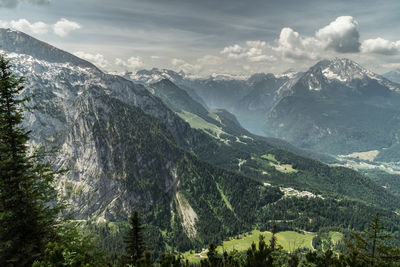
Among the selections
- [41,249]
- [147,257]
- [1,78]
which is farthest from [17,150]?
[147,257]

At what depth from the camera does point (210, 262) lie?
30094mm

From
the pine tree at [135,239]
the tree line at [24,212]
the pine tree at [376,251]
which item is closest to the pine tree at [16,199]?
the tree line at [24,212]

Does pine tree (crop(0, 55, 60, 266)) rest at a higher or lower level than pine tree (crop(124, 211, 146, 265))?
higher

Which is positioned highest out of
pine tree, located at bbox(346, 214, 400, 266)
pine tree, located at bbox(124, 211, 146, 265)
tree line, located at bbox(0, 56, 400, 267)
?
tree line, located at bbox(0, 56, 400, 267)

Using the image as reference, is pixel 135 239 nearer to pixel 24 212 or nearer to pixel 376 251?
pixel 24 212

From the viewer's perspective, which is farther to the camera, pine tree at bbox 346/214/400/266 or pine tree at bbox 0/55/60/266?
pine tree at bbox 346/214/400/266

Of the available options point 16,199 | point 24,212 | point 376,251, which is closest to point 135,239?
point 24,212

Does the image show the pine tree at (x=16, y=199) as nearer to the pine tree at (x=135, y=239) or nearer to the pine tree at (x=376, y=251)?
the pine tree at (x=135, y=239)

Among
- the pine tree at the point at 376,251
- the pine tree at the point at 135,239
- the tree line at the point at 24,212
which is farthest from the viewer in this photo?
the pine tree at the point at 135,239

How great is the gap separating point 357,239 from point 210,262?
75.7 ft

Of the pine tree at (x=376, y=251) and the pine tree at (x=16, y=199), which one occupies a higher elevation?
the pine tree at (x=16, y=199)

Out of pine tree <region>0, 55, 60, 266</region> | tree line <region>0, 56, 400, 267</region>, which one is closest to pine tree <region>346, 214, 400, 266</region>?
tree line <region>0, 56, 400, 267</region>

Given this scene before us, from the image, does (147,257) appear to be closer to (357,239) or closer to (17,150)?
(17,150)

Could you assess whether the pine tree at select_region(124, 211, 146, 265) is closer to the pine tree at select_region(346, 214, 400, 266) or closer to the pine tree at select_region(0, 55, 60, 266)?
the pine tree at select_region(0, 55, 60, 266)
